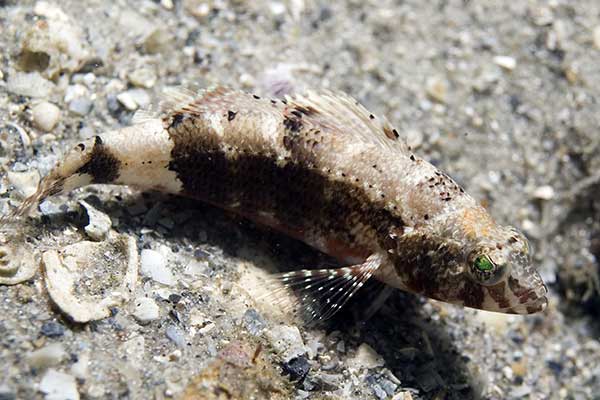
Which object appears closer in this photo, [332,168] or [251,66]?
[332,168]

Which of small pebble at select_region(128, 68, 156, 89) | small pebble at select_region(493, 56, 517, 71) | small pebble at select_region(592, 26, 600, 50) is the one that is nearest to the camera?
small pebble at select_region(128, 68, 156, 89)

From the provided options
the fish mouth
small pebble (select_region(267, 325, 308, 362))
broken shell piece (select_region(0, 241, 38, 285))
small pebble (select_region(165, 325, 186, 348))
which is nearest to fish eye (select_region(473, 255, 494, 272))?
the fish mouth

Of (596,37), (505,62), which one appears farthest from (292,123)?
(596,37)

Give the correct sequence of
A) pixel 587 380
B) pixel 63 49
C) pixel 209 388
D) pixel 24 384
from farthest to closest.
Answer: pixel 587 380, pixel 63 49, pixel 209 388, pixel 24 384

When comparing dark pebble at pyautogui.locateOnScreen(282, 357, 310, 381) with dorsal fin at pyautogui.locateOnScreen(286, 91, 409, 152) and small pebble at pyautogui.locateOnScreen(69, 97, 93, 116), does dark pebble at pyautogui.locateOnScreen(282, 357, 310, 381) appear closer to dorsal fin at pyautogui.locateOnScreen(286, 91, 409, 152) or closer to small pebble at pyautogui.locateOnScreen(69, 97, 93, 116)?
dorsal fin at pyautogui.locateOnScreen(286, 91, 409, 152)

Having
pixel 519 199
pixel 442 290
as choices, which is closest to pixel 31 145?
pixel 442 290

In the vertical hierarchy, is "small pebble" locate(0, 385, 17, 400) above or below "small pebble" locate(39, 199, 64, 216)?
below

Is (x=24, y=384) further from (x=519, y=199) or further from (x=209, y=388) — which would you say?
(x=519, y=199)

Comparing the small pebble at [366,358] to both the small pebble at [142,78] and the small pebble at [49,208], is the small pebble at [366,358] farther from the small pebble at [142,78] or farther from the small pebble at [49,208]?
the small pebble at [142,78]
